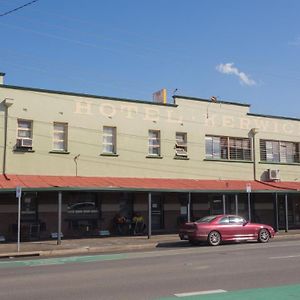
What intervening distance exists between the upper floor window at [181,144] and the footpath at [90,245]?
5.54m

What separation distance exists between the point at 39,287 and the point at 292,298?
5.03m

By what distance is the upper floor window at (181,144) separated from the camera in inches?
1190

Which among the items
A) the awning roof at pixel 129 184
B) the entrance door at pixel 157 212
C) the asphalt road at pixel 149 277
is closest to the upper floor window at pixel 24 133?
the awning roof at pixel 129 184

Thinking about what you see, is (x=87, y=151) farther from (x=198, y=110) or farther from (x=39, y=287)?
(x=39, y=287)

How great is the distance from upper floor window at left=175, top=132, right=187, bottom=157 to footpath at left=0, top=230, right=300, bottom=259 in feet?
18.2

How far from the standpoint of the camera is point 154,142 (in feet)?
97.1

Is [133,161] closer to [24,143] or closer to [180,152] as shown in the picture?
[180,152]

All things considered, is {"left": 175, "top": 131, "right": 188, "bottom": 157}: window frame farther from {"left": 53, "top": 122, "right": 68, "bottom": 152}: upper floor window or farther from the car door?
the car door

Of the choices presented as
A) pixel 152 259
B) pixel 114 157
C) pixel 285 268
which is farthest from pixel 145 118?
pixel 285 268

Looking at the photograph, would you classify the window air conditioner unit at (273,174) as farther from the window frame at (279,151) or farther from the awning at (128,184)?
the window frame at (279,151)

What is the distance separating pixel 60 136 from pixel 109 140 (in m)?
2.81

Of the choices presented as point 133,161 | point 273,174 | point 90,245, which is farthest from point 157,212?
point 273,174

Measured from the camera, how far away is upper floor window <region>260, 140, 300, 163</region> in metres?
33.9

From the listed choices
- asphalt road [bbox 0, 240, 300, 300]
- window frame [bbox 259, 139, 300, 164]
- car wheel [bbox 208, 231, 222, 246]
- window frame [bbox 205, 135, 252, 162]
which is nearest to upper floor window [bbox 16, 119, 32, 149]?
asphalt road [bbox 0, 240, 300, 300]
